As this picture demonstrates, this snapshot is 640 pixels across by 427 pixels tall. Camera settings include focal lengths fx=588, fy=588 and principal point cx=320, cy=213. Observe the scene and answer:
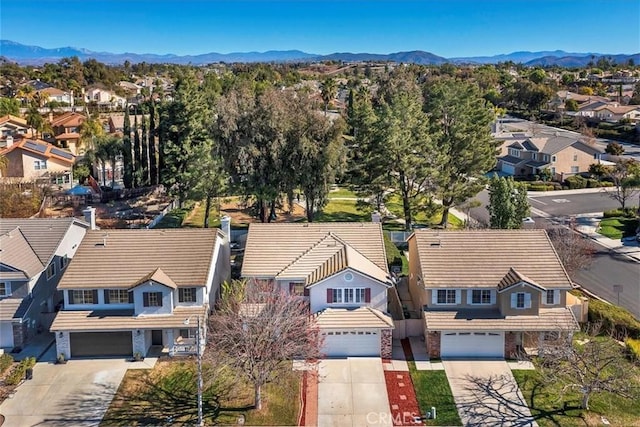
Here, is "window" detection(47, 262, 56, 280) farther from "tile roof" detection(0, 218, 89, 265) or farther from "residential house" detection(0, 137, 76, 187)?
"residential house" detection(0, 137, 76, 187)

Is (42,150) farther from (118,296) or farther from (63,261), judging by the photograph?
(118,296)

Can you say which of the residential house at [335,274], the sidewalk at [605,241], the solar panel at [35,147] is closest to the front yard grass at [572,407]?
the residential house at [335,274]

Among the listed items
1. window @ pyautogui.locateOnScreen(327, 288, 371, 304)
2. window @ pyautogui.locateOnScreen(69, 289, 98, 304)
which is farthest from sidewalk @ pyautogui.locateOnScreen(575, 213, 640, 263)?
window @ pyautogui.locateOnScreen(69, 289, 98, 304)

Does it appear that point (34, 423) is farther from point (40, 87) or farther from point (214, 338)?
point (40, 87)

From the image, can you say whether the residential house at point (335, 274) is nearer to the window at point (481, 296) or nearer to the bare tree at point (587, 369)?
the window at point (481, 296)

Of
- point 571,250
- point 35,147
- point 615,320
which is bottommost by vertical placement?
point 615,320

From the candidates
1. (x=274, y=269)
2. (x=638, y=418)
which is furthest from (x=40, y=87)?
(x=638, y=418)

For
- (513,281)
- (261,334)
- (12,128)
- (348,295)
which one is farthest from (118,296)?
(12,128)
